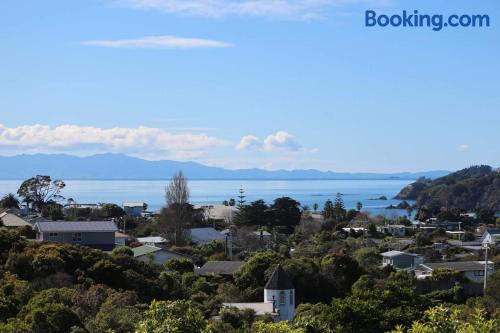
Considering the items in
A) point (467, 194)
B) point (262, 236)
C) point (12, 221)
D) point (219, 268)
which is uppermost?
point (467, 194)

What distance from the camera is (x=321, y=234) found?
58.1 metres

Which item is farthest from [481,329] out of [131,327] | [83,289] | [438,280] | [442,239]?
[442,239]

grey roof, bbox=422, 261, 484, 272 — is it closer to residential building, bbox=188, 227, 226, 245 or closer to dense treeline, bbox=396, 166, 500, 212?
residential building, bbox=188, 227, 226, 245

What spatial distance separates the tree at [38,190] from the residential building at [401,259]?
98.1ft

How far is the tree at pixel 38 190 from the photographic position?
6719 centimetres

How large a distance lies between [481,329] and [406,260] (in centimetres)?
3523

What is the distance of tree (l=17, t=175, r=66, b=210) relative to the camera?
67.2m

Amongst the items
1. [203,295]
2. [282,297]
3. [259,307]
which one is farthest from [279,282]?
[203,295]

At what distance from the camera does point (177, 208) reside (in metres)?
55.7

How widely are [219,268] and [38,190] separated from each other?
111 ft

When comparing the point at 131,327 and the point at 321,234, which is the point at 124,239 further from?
the point at 131,327

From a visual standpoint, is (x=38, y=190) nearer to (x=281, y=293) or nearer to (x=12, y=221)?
(x=12, y=221)

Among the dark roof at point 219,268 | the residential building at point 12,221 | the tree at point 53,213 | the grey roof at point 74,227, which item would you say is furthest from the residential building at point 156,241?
the dark roof at point 219,268

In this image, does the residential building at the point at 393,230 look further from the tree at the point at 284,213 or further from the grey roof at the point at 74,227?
the grey roof at the point at 74,227
